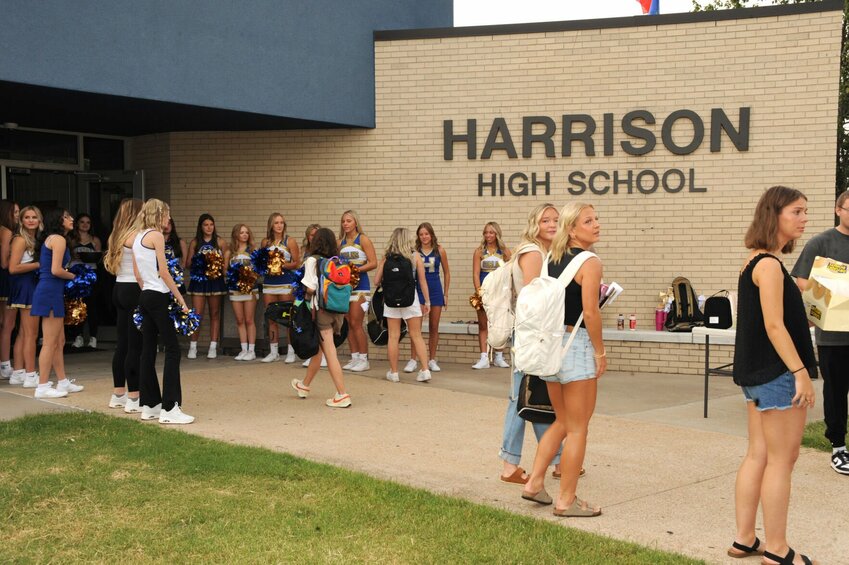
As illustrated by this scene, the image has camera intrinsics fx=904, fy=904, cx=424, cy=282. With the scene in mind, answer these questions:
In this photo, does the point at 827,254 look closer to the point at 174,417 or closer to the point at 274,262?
the point at 174,417

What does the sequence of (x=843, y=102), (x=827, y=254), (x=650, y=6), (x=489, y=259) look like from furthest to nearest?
(x=843, y=102)
(x=650, y=6)
(x=489, y=259)
(x=827, y=254)

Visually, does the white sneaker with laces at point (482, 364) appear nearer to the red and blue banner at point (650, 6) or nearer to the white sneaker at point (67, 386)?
the white sneaker at point (67, 386)

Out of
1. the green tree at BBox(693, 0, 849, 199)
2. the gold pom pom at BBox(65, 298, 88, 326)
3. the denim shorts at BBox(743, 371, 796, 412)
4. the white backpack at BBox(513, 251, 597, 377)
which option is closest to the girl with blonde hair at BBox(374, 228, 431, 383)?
the gold pom pom at BBox(65, 298, 88, 326)

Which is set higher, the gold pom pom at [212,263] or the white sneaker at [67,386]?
the gold pom pom at [212,263]

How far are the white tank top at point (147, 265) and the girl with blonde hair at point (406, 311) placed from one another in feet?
10.2

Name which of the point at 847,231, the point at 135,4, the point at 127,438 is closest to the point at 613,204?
the point at 847,231

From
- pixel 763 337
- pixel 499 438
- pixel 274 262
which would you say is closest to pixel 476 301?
pixel 274 262

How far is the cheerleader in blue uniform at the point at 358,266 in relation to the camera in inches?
428

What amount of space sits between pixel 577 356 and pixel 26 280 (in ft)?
22.3

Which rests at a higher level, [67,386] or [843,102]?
[843,102]

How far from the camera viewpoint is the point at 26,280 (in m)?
9.61

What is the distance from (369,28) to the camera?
12.7 meters

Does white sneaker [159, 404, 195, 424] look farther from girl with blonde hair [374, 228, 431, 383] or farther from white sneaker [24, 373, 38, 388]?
girl with blonde hair [374, 228, 431, 383]

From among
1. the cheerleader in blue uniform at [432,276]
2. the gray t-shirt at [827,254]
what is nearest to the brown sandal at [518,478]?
the gray t-shirt at [827,254]
